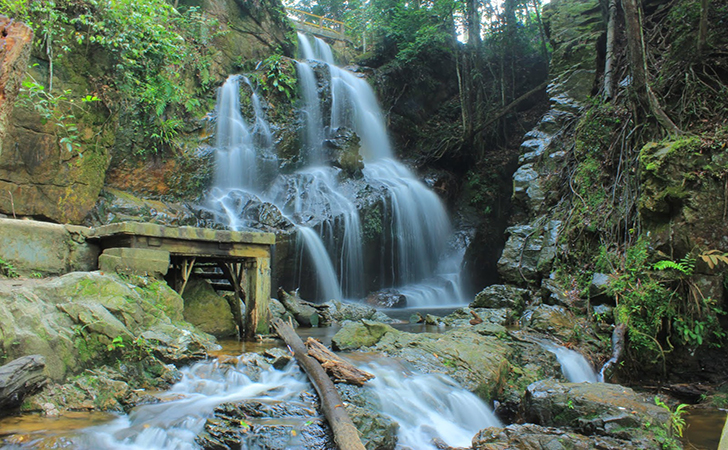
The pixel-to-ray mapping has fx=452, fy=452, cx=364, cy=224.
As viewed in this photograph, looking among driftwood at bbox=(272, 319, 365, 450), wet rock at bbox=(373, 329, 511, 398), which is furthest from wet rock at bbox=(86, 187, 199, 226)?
wet rock at bbox=(373, 329, 511, 398)

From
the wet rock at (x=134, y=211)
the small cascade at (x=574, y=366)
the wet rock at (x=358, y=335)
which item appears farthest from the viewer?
the wet rock at (x=134, y=211)

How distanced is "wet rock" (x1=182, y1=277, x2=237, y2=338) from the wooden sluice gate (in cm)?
16

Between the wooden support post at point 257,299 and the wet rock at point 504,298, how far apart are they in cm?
523

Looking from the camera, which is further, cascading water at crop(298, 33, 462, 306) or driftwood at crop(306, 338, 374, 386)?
cascading water at crop(298, 33, 462, 306)

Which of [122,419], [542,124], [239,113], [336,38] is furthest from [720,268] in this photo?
[336,38]

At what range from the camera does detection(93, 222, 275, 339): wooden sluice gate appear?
571 cm

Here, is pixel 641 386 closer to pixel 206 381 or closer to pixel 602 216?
pixel 602 216

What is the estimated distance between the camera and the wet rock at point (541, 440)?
3.59 meters

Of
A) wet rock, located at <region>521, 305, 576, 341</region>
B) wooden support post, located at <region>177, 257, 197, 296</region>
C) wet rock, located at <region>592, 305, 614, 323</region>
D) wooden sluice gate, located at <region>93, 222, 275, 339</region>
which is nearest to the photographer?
wooden sluice gate, located at <region>93, 222, 275, 339</region>

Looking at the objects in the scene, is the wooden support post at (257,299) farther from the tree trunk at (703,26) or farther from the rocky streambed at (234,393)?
the tree trunk at (703,26)

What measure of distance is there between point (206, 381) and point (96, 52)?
24.8 feet

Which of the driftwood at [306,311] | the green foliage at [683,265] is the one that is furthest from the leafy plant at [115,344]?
the green foliage at [683,265]

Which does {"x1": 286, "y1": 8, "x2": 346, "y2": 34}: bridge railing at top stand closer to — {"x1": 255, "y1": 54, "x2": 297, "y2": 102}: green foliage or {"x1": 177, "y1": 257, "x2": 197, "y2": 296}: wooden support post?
{"x1": 255, "y1": 54, "x2": 297, "y2": 102}: green foliage

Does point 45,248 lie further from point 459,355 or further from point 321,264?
point 321,264
